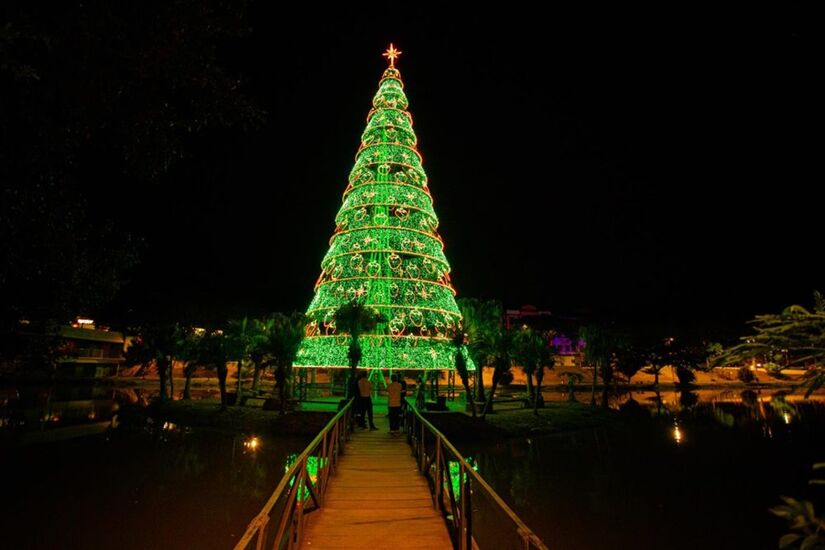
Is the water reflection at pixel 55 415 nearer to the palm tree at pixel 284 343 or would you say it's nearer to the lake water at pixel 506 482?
the lake water at pixel 506 482

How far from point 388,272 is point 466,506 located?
70.1 ft

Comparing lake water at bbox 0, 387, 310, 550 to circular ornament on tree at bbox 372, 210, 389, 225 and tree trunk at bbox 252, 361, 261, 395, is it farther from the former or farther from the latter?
circular ornament on tree at bbox 372, 210, 389, 225

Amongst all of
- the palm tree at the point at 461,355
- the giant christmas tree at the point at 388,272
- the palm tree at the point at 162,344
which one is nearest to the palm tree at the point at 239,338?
the giant christmas tree at the point at 388,272

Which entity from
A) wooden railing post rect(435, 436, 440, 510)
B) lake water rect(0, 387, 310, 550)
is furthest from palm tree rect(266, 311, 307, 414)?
wooden railing post rect(435, 436, 440, 510)

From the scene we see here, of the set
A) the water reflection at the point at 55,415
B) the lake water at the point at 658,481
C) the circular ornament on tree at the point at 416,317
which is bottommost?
the lake water at the point at 658,481

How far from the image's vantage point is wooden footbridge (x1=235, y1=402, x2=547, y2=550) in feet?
16.0

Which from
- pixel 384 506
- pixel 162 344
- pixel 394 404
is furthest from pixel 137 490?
pixel 162 344

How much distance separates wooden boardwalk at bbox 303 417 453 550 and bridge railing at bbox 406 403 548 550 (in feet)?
0.71

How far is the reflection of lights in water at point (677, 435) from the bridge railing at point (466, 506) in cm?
1236

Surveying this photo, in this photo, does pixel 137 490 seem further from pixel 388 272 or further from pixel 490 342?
pixel 388 272

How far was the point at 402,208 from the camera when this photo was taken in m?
28.2

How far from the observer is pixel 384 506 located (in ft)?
25.3

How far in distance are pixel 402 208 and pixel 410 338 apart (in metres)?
7.99

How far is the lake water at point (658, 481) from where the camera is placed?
948 centimetres
